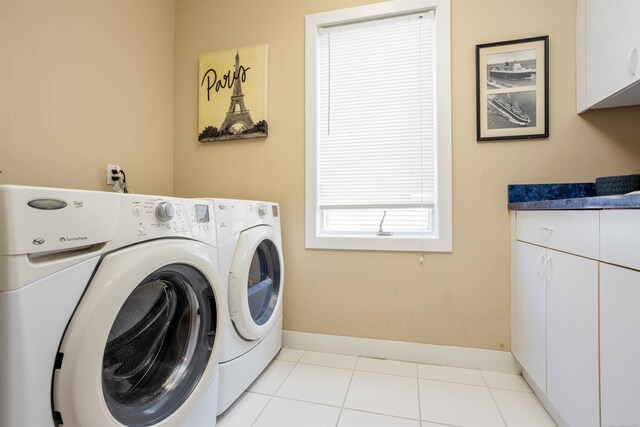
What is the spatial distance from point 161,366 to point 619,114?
2.31 m

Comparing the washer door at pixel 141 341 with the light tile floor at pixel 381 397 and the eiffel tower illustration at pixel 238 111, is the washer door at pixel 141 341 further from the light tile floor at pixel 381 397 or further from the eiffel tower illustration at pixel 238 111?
the eiffel tower illustration at pixel 238 111

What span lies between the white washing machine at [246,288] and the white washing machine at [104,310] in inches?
6.0

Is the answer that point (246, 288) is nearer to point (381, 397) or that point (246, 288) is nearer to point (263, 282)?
point (263, 282)

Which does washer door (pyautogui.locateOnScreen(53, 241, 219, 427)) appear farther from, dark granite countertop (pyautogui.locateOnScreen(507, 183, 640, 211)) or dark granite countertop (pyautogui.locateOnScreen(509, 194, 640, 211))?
dark granite countertop (pyautogui.locateOnScreen(507, 183, 640, 211))

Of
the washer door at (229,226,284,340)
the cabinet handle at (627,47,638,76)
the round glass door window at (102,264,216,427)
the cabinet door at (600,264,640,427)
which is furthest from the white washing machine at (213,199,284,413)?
the cabinet handle at (627,47,638,76)

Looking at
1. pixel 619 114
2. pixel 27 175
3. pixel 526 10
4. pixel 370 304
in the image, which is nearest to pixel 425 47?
pixel 526 10

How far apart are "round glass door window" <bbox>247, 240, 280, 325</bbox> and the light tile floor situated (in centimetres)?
35

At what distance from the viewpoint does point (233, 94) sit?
190 cm

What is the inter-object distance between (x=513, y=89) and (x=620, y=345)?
1287 millimetres

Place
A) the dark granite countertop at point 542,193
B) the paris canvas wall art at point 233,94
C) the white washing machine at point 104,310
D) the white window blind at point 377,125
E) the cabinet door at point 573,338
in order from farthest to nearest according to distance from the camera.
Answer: the paris canvas wall art at point 233,94
the white window blind at point 377,125
the dark granite countertop at point 542,193
the cabinet door at point 573,338
the white washing machine at point 104,310

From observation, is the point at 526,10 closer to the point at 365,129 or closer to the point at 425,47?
the point at 425,47

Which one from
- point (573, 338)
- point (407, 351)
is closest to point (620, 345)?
point (573, 338)

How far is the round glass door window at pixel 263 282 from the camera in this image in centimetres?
142

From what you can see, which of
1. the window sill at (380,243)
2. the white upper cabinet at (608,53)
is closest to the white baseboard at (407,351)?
the window sill at (380,243)
